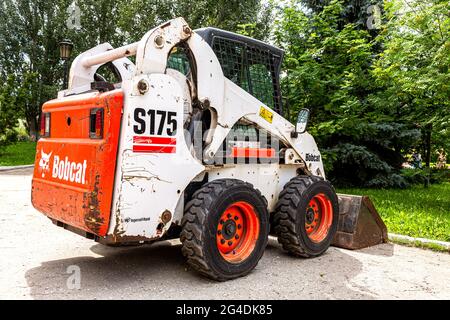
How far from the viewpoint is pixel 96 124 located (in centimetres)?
378

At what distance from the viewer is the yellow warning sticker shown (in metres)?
5.00

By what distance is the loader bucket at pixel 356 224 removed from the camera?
18.9 feet

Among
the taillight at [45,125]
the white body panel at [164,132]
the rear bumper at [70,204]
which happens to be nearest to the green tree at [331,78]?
the white body panel at [164,132]

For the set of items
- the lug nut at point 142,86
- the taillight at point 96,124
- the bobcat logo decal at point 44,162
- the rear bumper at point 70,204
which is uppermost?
the lug nut at point 142,86

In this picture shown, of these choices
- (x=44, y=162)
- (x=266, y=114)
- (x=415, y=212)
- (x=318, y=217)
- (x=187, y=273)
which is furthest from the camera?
(x=415, y=212)

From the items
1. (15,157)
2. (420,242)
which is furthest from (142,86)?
(15,157)

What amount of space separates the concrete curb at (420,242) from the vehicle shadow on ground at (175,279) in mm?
1425

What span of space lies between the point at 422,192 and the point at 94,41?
2387cm

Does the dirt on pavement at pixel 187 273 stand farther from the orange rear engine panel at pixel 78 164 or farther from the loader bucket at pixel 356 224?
the orange rear engine panel at pixel 78 164

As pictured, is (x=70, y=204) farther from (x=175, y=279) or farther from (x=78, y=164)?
(x=175, y=279)

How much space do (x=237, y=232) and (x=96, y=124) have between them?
1796mm

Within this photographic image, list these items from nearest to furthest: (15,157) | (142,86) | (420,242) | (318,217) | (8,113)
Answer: (142,86)
(318,217)
(420,242)
(8,113)
(15,157)

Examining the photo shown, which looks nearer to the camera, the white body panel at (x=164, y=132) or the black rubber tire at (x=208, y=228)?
the white body panel at (x=164, y=132)
